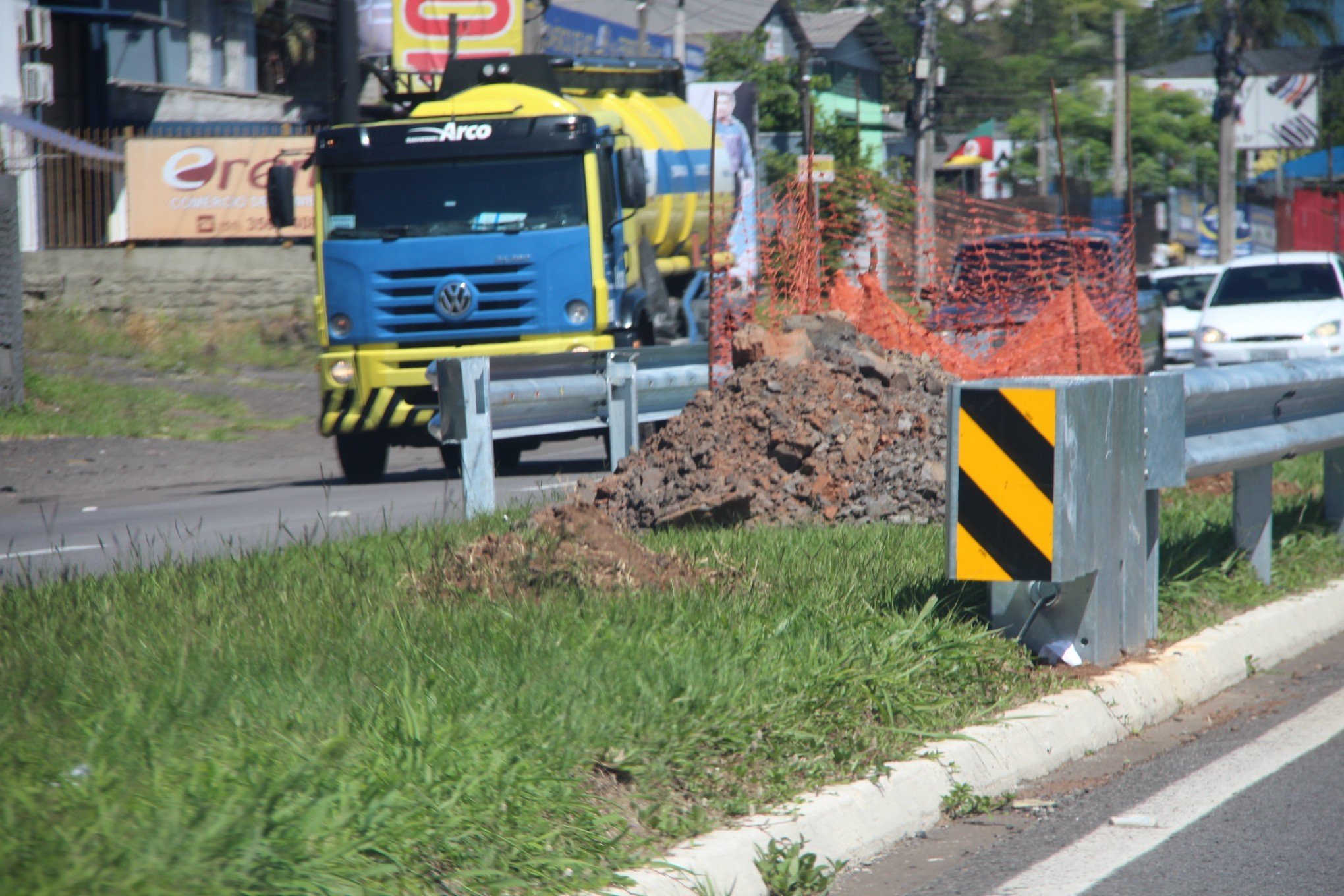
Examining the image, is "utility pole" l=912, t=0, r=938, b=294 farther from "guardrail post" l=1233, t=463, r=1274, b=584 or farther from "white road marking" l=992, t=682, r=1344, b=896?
"white road marking" l=992, t=682, r=1344, b=896

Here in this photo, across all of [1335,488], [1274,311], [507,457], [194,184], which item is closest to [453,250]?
[507,457]

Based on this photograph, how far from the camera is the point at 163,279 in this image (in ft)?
77.4

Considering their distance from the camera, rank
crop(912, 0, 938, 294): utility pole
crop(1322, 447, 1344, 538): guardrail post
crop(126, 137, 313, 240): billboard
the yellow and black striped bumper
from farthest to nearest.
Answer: crop(912, 0, 938, 294): utility pole < crop(126, 137, 313, 240): billboard < the yellow and black striped bumper < crop(1322, 447, 1344, 538): guardrail post

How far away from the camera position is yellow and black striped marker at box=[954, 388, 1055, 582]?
4.97m

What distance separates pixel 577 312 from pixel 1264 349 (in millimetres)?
10560

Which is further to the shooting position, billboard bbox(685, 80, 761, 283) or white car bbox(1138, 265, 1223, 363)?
white car bbox(1138, 265, 1223, 363)

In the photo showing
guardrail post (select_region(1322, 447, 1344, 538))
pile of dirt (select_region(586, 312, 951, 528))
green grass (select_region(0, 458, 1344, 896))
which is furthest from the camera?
guardrail post (select_region(1322, 447, 1344, 538))

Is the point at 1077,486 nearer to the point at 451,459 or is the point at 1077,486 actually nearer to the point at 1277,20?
the point at 451,459

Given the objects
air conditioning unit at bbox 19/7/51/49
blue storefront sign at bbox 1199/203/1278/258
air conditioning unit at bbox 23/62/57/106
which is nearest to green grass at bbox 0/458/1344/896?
air conditioning unit at bbox 23/62/57/106

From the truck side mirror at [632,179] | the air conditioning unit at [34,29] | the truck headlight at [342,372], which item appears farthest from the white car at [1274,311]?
the air conditioning unit at [34,29]

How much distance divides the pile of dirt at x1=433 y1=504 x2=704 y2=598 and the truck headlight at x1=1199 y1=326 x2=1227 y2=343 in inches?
610

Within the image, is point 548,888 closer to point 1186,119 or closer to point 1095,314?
point 1095,314

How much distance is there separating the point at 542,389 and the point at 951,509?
446 centimetres

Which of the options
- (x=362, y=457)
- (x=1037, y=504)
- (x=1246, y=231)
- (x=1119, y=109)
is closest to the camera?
(x=1037, y=504)
